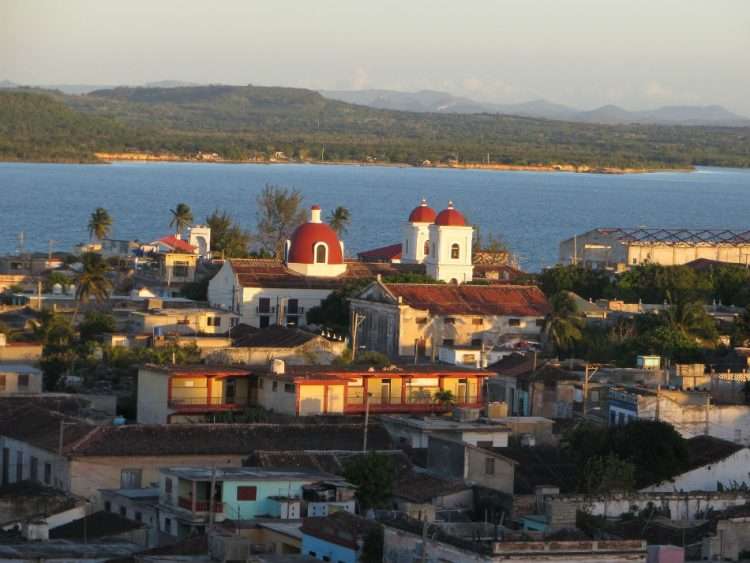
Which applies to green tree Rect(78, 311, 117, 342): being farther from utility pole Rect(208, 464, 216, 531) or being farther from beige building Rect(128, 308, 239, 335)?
utility pole Rect(208, 464, 216, 531)

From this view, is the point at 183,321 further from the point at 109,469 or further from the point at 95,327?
the point at 109,469

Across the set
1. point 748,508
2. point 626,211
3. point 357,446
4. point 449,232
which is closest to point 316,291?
point 449,232

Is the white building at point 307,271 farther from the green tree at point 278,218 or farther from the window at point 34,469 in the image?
the window at point 34,469

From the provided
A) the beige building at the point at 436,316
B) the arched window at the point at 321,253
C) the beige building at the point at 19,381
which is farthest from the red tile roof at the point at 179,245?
the beige building at the point at 19,381

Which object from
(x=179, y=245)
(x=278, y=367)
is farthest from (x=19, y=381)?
(x=179, y=245)

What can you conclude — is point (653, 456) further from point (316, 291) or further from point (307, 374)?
point (316, 291)
